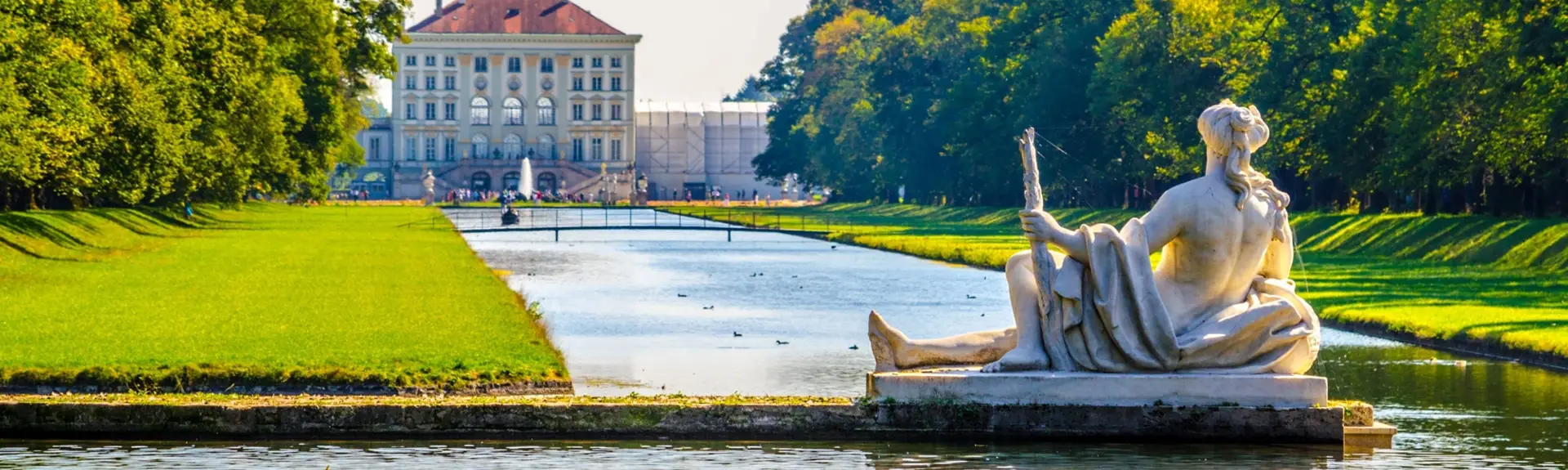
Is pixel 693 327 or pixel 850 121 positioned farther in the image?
pixel 850 121

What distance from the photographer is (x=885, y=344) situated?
1630 centimetres

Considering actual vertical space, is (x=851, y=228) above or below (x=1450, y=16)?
below

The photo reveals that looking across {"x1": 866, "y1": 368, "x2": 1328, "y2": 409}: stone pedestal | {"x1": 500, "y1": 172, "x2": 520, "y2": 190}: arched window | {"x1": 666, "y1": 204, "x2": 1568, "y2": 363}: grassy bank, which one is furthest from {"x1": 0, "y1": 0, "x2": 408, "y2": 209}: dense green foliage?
{"x1": 500, "y1": 172, "x2": 520, "y2": 190}: arched window

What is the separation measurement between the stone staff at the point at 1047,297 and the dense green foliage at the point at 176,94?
26431 millimetres

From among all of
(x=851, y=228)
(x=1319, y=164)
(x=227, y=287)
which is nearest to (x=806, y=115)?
(x=851, y=228)

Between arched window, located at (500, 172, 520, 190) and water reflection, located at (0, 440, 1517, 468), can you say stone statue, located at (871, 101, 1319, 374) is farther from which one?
arched window, located at (500, 172, 520, 190)

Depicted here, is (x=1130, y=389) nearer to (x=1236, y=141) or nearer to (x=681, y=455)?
(x=1236, y=141)

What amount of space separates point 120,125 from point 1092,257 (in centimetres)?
3625

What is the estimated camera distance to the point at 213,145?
194 feet

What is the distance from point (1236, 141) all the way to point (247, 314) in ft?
58.3

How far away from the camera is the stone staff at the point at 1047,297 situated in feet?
50.3

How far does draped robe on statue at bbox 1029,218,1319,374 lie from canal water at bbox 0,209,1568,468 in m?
0.59

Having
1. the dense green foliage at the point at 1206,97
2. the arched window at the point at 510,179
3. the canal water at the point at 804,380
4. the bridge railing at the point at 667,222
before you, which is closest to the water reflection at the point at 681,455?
the canal water at the point at 804,380

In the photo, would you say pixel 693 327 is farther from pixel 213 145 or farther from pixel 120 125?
pixel 213 145
